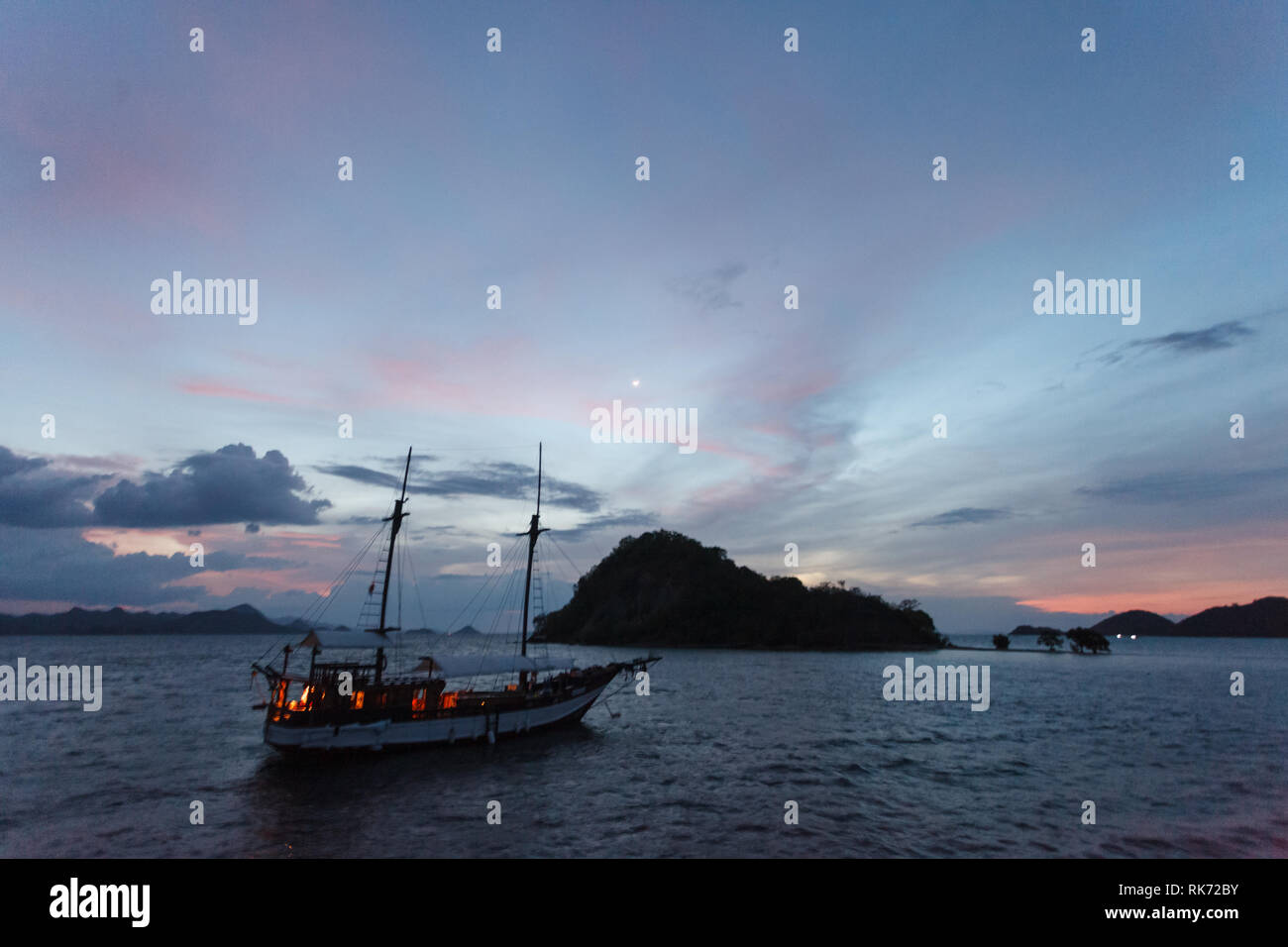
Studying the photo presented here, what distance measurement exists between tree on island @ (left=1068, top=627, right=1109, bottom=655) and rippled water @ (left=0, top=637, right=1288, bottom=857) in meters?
141

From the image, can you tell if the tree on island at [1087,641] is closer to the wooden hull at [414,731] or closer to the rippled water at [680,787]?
the rippled water at [680,787]

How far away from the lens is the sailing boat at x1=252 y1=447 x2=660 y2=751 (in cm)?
3525

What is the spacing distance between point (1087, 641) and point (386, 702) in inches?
8222

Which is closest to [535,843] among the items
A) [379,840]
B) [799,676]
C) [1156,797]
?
[379,840]

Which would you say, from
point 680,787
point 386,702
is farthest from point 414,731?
point 680,787

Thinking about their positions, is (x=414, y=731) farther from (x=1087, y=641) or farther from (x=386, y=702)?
(x=1087, y=641)

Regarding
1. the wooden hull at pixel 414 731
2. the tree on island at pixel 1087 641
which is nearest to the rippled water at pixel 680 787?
the wooden hull at pixel 414 731

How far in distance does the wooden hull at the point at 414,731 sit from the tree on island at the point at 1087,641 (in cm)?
19538

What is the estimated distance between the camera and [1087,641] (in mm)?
181875

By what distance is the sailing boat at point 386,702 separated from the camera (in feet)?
116

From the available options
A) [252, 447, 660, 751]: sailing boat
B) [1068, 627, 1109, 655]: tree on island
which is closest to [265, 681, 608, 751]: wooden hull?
[252, 447, 660, 751]: sailing boat

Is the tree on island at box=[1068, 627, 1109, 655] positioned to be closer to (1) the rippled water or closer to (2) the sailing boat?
(1) the rippled water

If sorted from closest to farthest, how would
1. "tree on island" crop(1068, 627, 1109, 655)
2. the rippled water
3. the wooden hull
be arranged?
the rippled water, the wooden hull, "tree on island" crop(1068, 627, 1109, 655)

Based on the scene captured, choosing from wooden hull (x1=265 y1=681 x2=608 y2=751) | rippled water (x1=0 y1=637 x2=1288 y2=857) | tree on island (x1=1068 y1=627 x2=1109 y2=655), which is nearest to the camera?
rippled water (x1=0 y1=637 x2=1288 y2=857)
